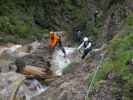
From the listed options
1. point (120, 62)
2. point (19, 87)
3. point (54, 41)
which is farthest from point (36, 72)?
point (54, 41)

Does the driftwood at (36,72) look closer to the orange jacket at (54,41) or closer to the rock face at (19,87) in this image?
the rock face at (19,87)

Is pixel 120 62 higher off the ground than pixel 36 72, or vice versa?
pixel 120 62

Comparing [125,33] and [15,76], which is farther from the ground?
[125,33]

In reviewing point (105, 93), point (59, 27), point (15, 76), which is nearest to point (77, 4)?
point (59, 27)

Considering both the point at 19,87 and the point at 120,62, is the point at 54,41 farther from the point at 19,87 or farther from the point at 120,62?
the point at 120,62

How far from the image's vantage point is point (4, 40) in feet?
60.2

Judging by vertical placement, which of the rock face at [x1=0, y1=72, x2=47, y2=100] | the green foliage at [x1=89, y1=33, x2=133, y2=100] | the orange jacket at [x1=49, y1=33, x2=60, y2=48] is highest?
the green foliage at [x1=89, y1=33, x2=133, y2=100]

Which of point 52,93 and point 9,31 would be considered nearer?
point 52,93

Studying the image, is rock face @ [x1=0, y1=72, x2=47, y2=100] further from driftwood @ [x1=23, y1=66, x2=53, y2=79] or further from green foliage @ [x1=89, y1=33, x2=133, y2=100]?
green foliage @ [x1=89, y1=33, x2=133, y2=100]

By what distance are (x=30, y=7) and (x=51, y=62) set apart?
32.5 feet

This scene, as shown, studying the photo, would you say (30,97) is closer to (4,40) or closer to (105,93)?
(105,93)

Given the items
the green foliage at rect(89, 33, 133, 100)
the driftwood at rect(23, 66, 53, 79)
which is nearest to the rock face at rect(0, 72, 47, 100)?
the driftwood at rect(23, 66, 53, 79)

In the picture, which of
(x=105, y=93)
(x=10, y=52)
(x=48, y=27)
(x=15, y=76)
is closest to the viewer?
Answer: (x=105, y=93)

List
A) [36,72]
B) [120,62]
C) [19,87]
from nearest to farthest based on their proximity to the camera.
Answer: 1. [120,62]
2. [19,87]
3. [36,72]
